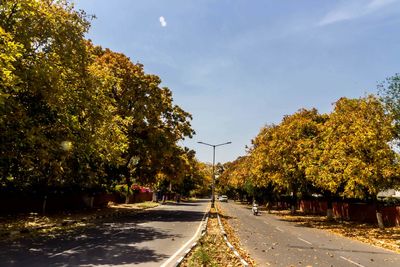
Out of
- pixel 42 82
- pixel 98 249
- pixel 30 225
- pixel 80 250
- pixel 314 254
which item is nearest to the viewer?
pixel 80 250

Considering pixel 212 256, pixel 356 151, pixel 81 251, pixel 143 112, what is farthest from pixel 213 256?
pixel 143 112

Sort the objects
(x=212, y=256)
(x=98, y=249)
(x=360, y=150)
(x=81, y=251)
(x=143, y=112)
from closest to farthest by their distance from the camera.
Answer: (x=212, y=256) < (x=81, y=251) < (x=98, y=249) < (x=360, y=150) < (x=143, y=112)

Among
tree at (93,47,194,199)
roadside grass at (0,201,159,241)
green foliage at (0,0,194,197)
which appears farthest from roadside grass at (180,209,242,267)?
tree at (93,47,194,199)

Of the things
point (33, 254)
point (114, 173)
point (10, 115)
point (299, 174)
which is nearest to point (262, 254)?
point (33, 254)

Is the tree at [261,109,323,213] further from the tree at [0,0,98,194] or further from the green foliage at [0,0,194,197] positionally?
the tree at [0,0,98,194]

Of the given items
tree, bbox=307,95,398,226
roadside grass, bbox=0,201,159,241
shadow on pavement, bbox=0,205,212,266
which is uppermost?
tree, bbox=307,95,398,226

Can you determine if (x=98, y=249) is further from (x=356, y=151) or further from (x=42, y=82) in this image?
(x=356, y=151)

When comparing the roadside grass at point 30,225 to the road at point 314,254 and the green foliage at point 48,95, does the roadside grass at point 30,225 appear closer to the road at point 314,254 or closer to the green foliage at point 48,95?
the green foliage at point 48,95

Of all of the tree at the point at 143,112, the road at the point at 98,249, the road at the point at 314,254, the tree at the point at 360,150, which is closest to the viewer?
the road at the point at 98,249

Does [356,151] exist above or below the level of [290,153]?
below

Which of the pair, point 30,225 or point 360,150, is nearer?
point 30,225

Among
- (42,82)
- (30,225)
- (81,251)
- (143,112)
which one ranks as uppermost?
(143,112)

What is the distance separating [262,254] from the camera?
13414mm

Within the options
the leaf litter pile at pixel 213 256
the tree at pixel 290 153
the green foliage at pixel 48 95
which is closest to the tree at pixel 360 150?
the tree at pixel 290 153
